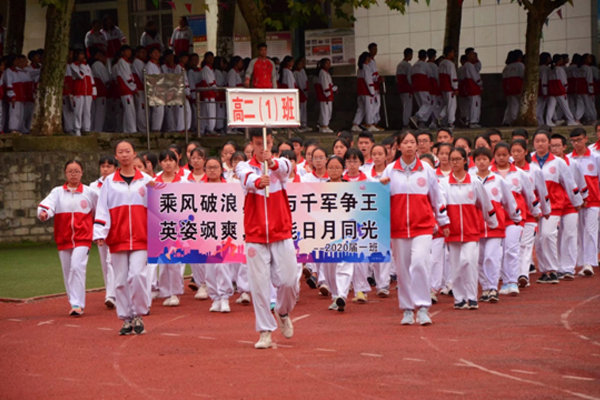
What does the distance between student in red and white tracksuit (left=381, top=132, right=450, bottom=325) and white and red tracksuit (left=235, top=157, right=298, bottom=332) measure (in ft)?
4.71

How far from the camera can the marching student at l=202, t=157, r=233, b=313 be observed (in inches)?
476

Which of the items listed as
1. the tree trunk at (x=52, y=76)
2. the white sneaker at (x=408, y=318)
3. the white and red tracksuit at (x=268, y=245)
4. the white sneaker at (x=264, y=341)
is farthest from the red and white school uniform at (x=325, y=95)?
the white sneaker at (x=264, y=341)

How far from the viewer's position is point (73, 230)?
1219cm

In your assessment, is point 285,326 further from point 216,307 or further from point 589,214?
point 589,214

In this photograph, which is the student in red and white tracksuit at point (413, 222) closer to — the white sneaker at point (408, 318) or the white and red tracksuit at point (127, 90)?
the white sneaker at point (408, 318)

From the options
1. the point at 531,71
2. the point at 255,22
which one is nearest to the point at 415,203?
the point at 255,22

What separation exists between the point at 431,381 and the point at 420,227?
2878mm

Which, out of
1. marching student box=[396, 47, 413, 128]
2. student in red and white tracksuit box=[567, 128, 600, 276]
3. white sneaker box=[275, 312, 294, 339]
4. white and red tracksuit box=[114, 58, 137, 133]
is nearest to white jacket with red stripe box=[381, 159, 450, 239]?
white sneaker box=[275, 312, 294, 339]

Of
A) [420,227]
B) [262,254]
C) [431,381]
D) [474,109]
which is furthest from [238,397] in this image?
[474,109]

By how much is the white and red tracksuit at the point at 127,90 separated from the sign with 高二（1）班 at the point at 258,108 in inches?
497

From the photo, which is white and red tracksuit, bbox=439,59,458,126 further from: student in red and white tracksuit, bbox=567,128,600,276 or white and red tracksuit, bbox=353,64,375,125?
student in red and white tracksuit, bbox=567,128,600,276

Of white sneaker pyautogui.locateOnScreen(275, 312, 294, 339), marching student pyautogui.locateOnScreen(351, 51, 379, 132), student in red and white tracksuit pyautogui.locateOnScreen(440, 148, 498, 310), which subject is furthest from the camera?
marching student pyautogui.locateOnScreen(351, 51, 379, 132)

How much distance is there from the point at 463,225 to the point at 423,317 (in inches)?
59.0

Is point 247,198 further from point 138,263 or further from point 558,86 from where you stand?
point 558,86
